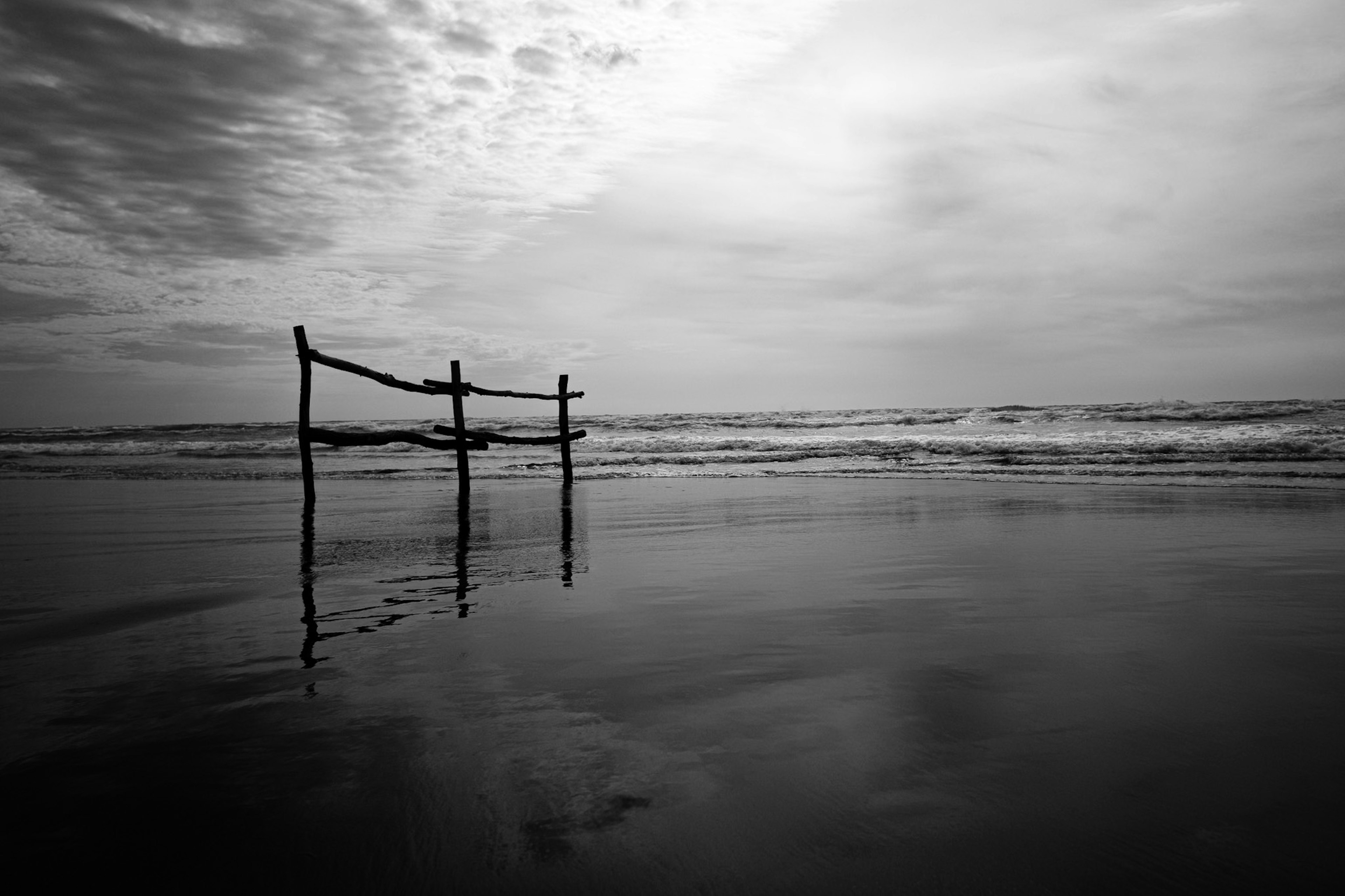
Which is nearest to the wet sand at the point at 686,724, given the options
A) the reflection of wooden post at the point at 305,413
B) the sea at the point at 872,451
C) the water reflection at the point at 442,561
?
the water reflection at the point at 442,561

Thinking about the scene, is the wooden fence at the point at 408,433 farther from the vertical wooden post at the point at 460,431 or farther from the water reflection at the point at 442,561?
the water reflection at the point at 442,561

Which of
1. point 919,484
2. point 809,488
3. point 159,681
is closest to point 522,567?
point 159,681

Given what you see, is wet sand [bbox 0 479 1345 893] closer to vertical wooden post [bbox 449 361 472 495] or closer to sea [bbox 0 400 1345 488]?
vertical wooden post [bbox 449 361 472 495]

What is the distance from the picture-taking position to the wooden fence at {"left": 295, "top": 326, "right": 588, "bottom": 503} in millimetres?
11695

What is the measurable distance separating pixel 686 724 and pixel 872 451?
2174 cm

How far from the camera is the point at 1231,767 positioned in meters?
2.04

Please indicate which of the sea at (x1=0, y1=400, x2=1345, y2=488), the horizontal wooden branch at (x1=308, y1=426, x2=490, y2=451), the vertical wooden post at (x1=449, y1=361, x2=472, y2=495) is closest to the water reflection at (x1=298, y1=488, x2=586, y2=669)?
the horizontal wooden branch at (x1=308, y1=426, x2=490, y2=451)

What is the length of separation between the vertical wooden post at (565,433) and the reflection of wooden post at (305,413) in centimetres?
510

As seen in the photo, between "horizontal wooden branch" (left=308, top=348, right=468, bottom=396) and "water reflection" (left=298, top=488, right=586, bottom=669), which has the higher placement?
"horizontal wooden branch" (left=308, top=348, right=468, bottom=396)

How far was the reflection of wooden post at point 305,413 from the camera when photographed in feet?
36.8

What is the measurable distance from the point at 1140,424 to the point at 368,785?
34360 millimetres

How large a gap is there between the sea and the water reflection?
29.3 ft

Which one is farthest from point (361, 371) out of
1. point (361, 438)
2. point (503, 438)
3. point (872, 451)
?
point (872, 451)

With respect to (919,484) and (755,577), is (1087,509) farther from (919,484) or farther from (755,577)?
(755,577)
